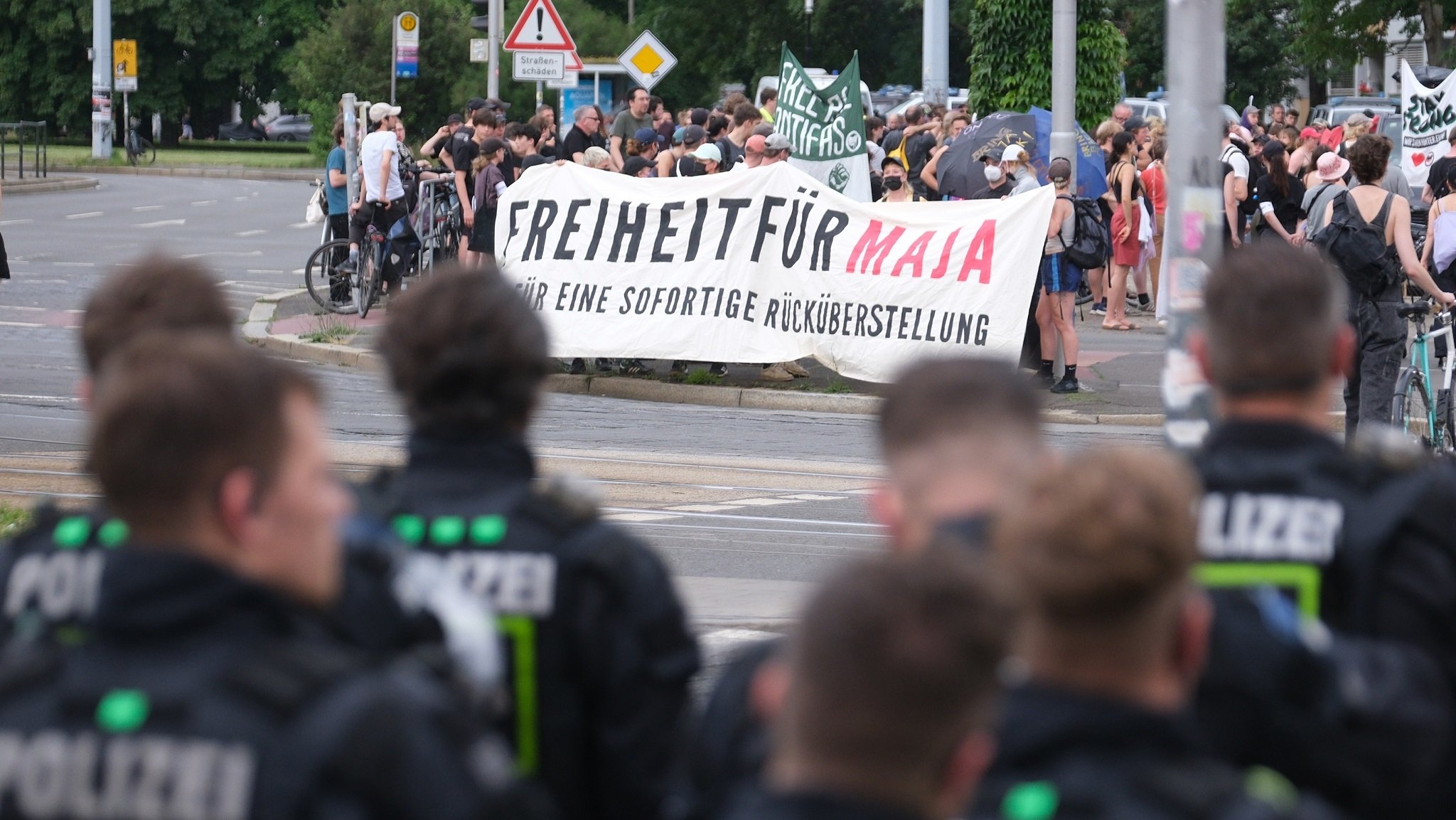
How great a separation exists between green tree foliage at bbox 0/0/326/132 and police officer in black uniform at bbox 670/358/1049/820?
6262 cm

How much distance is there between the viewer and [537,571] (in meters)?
2.94

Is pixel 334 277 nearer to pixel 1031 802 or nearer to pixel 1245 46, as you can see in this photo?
pixel 1031 802

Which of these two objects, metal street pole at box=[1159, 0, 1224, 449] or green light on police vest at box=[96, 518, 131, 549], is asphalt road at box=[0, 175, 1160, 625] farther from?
metal street pole at box=[1159, 0, 1224, 449]

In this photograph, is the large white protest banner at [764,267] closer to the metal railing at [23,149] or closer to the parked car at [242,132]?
the metal railing at [23,149]

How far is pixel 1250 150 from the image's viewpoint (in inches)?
859

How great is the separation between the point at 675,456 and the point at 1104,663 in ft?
32.8

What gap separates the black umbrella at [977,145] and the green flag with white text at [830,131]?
1.66 metres

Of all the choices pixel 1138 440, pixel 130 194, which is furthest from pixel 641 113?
pixel 130 194

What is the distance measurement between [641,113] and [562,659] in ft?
67.0

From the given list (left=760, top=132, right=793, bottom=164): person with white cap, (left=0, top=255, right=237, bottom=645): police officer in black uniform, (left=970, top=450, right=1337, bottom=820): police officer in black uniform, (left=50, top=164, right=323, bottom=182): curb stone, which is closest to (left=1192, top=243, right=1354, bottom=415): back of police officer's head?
(left=970, top=450, right=1337, bottom=820): police officer in black uniform

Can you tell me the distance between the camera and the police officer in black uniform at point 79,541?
2.67 m

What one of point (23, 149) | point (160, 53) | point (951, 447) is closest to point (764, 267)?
point (951, 447)

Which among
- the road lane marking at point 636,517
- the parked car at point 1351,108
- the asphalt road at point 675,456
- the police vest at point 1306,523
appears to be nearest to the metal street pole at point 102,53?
the parked car at point 1351,108

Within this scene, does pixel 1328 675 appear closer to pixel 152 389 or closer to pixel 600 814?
pixel 600 814
